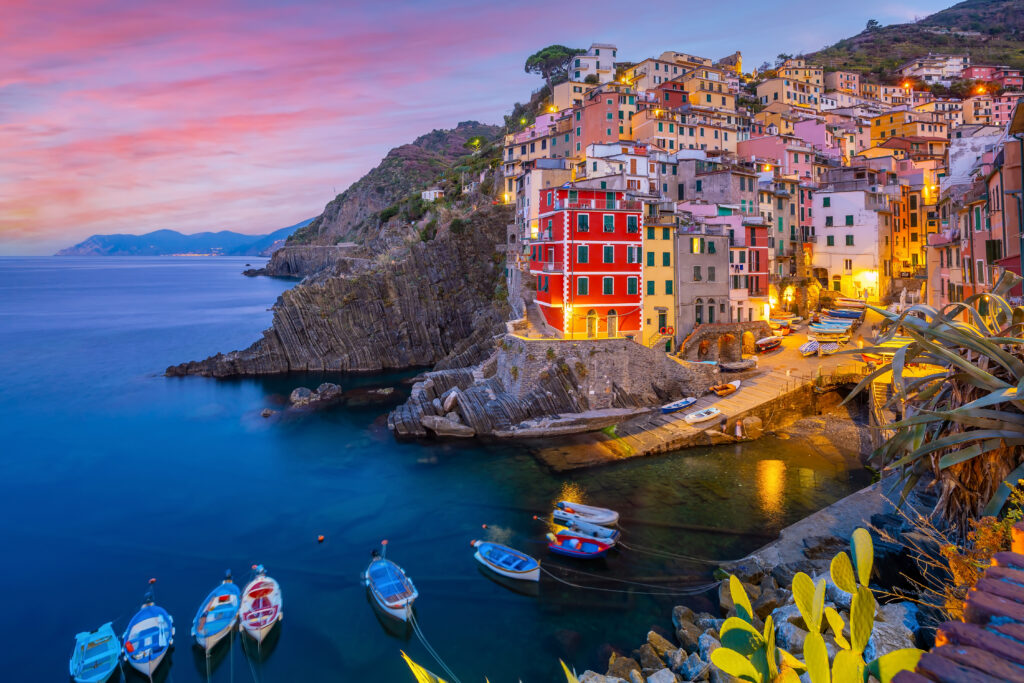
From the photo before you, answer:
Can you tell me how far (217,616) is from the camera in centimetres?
2105

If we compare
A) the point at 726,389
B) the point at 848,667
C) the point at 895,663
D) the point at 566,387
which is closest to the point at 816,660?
the point at 848,667

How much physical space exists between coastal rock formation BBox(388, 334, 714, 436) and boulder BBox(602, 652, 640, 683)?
74.4 feet

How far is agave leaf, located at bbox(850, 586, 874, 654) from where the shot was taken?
4828 mm

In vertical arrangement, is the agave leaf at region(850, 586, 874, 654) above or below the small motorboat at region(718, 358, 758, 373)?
above

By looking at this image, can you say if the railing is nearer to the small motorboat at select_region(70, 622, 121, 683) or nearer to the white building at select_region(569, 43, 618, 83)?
the small motorboat at select_region(70, 622, 121, 683)

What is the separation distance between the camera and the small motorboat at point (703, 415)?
3741cm

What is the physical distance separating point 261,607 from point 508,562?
959 centimetres

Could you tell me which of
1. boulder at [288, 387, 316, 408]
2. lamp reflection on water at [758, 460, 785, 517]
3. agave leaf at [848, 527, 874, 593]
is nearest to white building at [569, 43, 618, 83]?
boulder at [288, 387, 316, 408]

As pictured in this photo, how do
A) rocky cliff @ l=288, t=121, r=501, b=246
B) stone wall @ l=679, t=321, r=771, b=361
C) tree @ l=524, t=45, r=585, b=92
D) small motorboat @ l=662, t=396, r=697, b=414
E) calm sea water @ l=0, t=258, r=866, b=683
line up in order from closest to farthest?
1. calm sea water @ l=0, t=258, r=866, b=683
2. small motorboat @ l=662, t=396, r=697, b=414
3. stone wall @ l=679, t=321, r=771, b=361
4. tree @ l=524, t=45, r=585, b=92
5. rocky cliff @ l=288, t=121, r=501, b=246

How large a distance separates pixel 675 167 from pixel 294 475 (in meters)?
47.4

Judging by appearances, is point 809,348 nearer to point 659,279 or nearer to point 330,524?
point 659,279

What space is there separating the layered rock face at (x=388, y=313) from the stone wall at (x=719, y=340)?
25319 millimetres

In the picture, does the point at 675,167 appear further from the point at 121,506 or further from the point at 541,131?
the point at 121,506

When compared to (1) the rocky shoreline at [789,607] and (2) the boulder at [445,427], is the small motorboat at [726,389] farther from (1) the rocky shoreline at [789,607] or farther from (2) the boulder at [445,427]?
(2) the boulder at [445,427]
